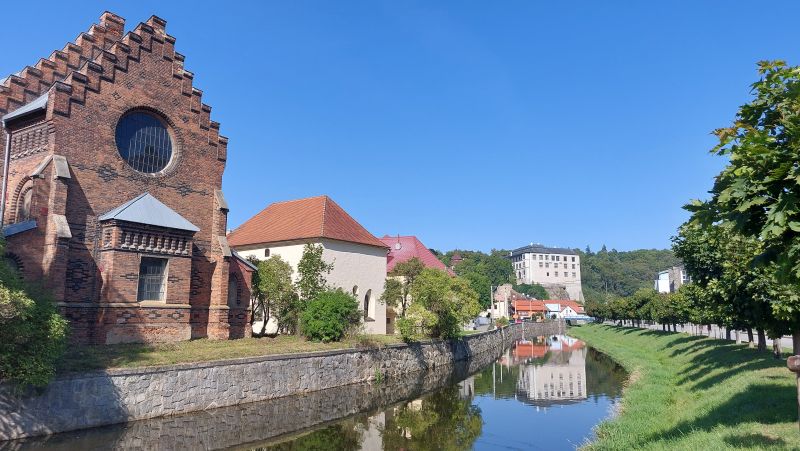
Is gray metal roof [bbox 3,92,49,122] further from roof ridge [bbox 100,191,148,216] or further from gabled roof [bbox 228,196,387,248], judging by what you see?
gabled roof [bbox 228,196,387,248]

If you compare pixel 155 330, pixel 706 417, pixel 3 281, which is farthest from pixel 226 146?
pixel 706 417

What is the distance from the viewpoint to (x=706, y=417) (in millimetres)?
13688

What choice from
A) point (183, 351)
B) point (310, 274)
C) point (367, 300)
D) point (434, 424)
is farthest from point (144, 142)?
point (367, 300)

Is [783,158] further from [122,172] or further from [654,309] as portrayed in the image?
[654,309]

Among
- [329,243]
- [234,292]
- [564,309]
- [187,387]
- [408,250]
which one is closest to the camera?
[187,387]

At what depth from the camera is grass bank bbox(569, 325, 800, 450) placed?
10.7 m

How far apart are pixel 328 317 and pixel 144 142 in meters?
12.8

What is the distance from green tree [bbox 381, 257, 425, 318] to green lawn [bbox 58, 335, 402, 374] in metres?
9.98

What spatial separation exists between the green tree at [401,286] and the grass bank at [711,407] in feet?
55.7

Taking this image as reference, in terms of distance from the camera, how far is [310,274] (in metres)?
31.1

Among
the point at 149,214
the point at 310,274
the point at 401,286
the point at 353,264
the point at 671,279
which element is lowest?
the point at 401,286

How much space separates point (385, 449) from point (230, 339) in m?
14.4

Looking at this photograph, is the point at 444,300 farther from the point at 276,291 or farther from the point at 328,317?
the point at 276,291

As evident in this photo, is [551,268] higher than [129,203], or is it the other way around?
[551,268]
